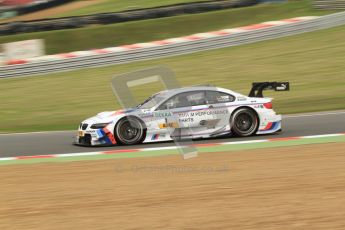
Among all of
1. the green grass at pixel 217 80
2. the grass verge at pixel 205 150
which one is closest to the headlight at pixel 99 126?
the grass verge at pixel 205 150

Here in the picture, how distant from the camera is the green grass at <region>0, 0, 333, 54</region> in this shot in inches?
1052

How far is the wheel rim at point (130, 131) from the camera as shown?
12203mm

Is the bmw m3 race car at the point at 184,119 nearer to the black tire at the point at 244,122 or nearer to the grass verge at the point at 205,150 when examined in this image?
the black tire at the point at 244,122

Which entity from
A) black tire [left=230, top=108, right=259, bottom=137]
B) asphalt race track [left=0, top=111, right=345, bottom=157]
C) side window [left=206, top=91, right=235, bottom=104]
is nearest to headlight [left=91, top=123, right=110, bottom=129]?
asphalt race track [left=0, top=111, right=345, bottom=157]

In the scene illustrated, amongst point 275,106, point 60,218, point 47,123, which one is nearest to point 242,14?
point 275,106

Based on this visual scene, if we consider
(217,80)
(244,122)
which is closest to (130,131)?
(244,122)

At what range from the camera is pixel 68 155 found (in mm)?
11508

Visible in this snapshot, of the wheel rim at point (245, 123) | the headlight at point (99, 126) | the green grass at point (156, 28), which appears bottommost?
the wheel rim at point (245, 123)

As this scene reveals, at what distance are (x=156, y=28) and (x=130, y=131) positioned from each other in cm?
1584

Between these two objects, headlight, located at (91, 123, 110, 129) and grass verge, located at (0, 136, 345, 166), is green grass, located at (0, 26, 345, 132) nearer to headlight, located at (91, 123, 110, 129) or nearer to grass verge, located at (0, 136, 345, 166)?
headlight, located at (91, 123, 110, 129)

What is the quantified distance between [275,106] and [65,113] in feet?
18.8

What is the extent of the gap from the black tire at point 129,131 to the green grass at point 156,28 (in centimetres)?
1479

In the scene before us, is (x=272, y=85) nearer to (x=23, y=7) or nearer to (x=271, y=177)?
(x=271, y=177)

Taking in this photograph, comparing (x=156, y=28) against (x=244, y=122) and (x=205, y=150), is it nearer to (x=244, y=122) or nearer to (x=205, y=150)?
(x=244, y=122)
